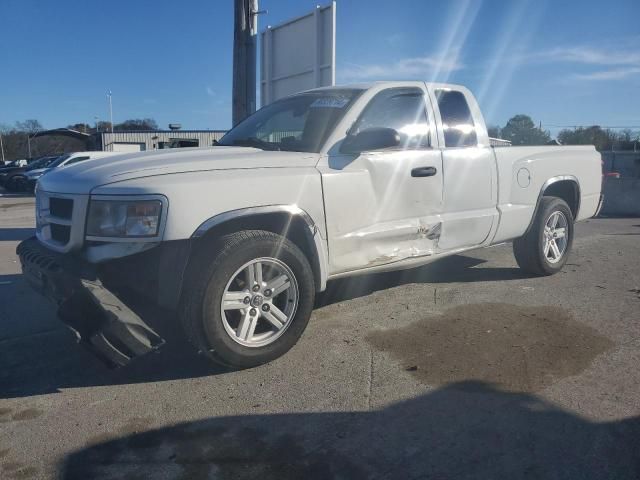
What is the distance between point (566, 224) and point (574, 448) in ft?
13.7

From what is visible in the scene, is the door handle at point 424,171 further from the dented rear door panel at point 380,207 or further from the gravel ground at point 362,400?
the gravel ground at point 362,400

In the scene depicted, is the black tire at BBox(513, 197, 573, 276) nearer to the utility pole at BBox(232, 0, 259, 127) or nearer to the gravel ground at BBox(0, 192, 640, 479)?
the gravel ground at BBox(0, 192, 640, 479)

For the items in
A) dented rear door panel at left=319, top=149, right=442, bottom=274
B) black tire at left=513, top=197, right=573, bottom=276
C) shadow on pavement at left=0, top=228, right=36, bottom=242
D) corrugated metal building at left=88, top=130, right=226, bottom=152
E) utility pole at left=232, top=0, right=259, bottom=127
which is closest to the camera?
dented rear door panel at left=319, top=149, right=442, bottom=274

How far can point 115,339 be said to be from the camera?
3074mm

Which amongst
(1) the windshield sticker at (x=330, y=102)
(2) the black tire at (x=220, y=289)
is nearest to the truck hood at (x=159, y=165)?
(2) the black tire at (x=220, y=289)

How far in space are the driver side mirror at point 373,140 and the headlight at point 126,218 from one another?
157cm

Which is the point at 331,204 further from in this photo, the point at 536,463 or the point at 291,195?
the point at 536,463

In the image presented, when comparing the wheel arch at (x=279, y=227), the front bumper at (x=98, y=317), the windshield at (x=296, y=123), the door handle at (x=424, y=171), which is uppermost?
the windshield at (x=296, y=123)

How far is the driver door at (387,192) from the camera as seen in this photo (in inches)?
161

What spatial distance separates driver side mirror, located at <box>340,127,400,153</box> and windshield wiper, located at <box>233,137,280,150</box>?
0.66 metres

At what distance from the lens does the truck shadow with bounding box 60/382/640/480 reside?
2.55m

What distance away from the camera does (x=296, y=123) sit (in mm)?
4691

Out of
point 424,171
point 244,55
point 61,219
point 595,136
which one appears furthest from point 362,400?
point 595,136

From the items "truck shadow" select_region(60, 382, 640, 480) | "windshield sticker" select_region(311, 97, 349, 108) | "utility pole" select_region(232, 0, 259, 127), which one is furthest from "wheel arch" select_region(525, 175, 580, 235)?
"utility pole" select_region(232, 0, 259, 127)
